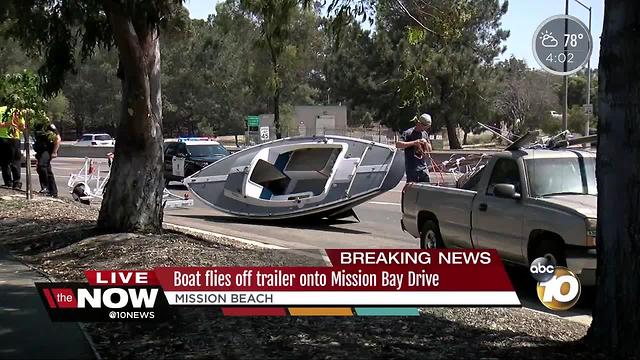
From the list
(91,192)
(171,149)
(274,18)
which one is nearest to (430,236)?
(274,18)

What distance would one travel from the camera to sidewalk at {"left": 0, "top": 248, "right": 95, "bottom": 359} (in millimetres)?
4953

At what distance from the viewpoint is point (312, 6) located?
28.8 feet

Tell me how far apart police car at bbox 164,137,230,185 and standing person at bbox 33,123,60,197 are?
6543 mm

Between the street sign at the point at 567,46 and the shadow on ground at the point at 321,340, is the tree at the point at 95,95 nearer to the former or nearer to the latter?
the street sign at the point at 567,46

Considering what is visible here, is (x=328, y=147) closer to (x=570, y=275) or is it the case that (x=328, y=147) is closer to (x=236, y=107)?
(x=570, y=275)

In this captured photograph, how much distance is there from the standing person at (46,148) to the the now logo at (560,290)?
1150 centimetres

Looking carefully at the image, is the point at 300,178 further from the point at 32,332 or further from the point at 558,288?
the point at 32,332

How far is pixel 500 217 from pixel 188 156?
16.5 metres

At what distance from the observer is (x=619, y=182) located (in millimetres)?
4484

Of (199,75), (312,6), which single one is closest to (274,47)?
(312,6)

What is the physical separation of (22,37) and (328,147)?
20.0 ft

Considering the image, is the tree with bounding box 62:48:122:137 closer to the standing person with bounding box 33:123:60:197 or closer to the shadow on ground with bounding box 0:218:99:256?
the standing person with bounding box 33:123:60:197

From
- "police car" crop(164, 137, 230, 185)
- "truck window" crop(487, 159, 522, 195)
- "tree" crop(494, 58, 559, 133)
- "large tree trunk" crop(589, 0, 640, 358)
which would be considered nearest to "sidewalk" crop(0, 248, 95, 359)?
"large tree trunk" crop(589, 0, 640, 358)

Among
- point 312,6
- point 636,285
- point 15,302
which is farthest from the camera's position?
point 312,6
